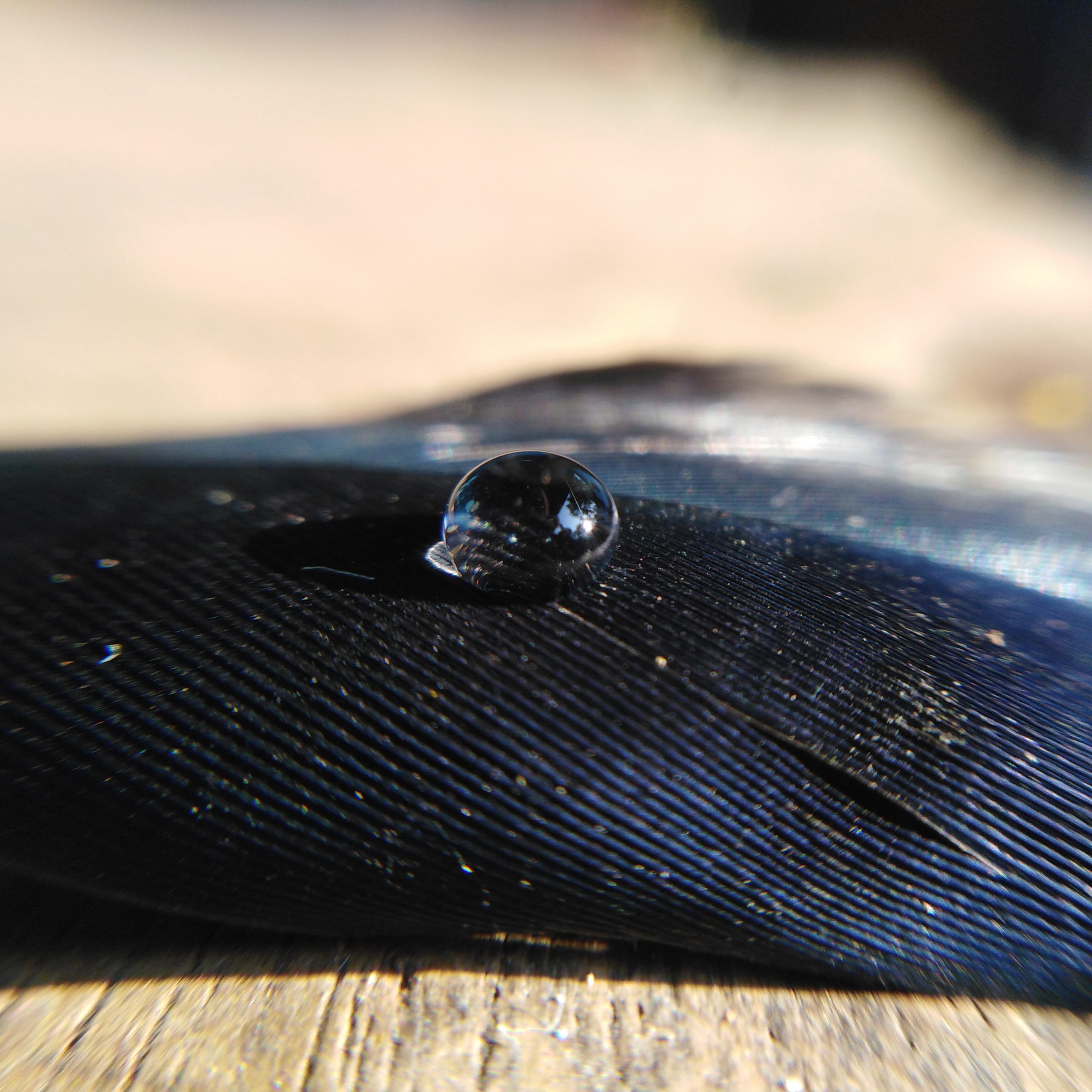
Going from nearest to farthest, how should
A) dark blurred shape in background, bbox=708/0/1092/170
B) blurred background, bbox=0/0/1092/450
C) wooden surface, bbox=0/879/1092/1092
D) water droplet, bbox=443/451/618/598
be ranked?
wooden surface, bbox=0/879/1092/1092 → water droplet, bbox=443/451/618/598 → blurred background, bbox=0/0/1092/450 → dark blurred shape in background, bbox=708/0/1092/170

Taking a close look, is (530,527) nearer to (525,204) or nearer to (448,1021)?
(448,1021)

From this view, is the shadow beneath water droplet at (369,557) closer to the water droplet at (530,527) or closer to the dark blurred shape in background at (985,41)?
the water droplet at (530,527)

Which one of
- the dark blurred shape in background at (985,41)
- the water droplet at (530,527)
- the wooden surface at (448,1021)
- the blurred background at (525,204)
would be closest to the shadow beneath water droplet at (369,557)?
the water droplet at (530,527)

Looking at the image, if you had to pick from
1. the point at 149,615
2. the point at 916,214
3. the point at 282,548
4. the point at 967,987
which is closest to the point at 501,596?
the point at 282,548

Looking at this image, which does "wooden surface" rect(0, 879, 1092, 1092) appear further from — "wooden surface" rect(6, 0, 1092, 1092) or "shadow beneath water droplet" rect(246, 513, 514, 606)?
"shadow beneath water droplet" rect(246, 513, 514, 606)

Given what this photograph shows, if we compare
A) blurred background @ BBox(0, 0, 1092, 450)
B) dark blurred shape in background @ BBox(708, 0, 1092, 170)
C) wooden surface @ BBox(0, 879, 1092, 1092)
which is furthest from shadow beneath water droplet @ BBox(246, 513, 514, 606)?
dark blurred shape in background @ BBox(708, 0, 1092, 170)

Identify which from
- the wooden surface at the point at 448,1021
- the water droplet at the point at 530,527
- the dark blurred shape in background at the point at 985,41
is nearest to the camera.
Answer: the wooden surface at the point at 448,1021
